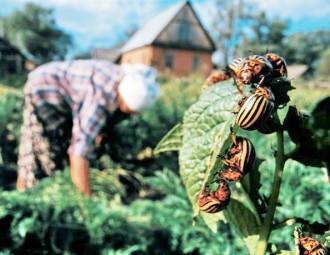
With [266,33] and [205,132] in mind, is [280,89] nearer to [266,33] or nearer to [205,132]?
[205,132]

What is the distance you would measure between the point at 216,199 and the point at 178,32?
32.5 metres

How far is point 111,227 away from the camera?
152 centimetres

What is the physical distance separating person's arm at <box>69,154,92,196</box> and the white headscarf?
42 centimetres

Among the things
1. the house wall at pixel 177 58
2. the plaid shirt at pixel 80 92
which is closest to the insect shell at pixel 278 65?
the plaid shirt at pixel 80 92

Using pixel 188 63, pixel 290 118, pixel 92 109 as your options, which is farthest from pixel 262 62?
pixel 188 63

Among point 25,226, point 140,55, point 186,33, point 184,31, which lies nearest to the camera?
point 25,226

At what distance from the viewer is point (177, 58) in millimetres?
32531

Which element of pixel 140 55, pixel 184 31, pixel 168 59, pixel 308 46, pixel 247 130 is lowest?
pixel 247 130

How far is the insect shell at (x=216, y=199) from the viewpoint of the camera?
47 centimetres

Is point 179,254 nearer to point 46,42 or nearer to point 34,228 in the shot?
point 34,228

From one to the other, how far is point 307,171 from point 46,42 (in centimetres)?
4063

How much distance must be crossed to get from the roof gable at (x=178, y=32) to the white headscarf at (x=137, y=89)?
93.5 ft

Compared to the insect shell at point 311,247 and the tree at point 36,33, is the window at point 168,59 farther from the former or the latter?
the insect shell at point 311,247

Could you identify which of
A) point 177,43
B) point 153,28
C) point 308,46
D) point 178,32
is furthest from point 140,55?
point 308,46
